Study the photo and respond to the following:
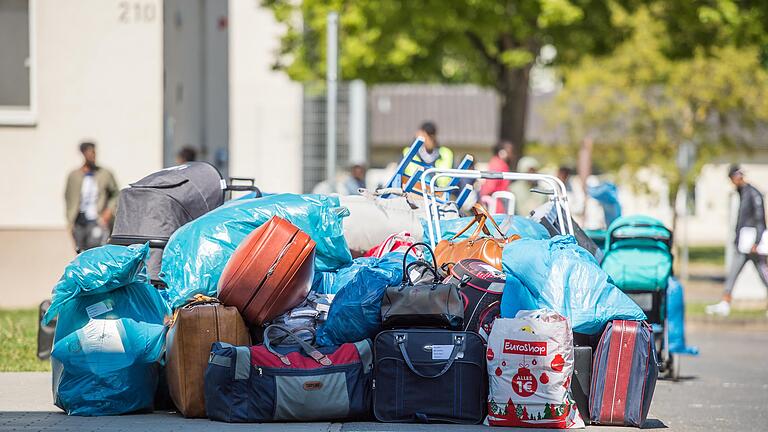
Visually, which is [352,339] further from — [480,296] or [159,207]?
[159,207]

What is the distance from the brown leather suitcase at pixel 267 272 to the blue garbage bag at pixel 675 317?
4149 mm

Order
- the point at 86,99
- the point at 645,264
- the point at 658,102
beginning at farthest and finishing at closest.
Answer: the point at 658,102, the point at 86,99, the point at 645,264

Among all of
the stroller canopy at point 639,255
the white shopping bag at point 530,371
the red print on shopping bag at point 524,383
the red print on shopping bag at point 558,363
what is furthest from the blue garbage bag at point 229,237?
the stroller canopy at point 639,255

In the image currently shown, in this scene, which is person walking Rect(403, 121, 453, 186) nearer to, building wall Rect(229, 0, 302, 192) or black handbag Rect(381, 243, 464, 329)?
black handbag Rect(381, 243, 464, 329)

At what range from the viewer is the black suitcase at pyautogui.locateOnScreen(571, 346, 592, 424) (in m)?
6.77

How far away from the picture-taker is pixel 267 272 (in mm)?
6785

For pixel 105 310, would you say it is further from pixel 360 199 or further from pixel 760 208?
pixel 760 208

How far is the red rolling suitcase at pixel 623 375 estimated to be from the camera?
6.71 metres

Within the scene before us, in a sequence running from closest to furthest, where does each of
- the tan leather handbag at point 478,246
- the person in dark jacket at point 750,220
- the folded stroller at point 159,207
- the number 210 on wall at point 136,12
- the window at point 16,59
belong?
the tan leather handbag at point 478,246
the folded stroller at point 159,207
the number 210 on wall at point 136,12
the window at point 16,59
the person in dark jacket at point 750,220

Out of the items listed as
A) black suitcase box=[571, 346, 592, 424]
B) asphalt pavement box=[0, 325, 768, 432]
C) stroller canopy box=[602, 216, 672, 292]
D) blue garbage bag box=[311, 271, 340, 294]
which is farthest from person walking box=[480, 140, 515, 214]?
black suitcase box=[571, 346, 592, 424]

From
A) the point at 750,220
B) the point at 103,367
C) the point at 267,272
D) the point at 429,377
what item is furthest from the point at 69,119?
the point at 429,377

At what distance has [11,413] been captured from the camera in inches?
274

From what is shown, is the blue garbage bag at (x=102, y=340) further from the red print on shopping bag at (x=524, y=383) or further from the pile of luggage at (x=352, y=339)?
the red print on shopping bag at (x=524, y=383)

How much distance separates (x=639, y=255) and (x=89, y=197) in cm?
711
